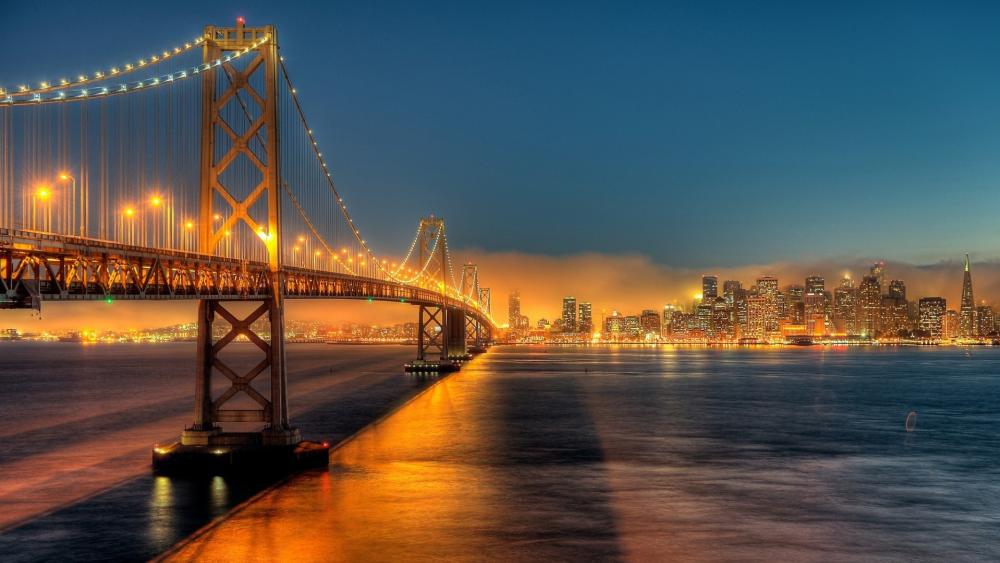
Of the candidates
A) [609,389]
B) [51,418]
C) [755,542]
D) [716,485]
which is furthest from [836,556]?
[609,389]

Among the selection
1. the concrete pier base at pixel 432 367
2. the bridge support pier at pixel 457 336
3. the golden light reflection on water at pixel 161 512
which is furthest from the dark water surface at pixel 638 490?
the bridge support pier at pixel 457 336

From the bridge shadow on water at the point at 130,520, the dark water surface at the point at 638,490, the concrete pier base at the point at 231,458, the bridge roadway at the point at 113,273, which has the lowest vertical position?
the dark water surface at the point at 638,490

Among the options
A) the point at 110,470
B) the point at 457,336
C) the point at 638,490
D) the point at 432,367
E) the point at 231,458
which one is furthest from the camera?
the point at 457,336

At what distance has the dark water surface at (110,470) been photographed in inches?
975

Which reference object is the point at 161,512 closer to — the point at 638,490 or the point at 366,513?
the point at 366,513

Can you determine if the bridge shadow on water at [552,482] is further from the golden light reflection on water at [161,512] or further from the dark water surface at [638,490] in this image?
the golden light reflection on water at [161,512]

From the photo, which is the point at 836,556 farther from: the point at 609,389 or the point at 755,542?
the point at 609,389

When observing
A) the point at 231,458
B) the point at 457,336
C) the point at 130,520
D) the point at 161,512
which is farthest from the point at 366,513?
the point at 457,336

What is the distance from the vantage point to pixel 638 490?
1262 inches

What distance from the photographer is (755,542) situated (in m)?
23.9

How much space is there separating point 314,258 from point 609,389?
134ft

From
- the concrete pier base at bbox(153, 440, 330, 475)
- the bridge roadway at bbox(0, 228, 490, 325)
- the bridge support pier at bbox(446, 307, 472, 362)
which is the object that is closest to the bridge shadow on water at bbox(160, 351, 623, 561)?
the concrete pier base at bbox(153, 440, 330, 475)

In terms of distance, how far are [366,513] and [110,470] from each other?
15.7 m

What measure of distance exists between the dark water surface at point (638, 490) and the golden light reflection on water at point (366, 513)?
0.27ft
